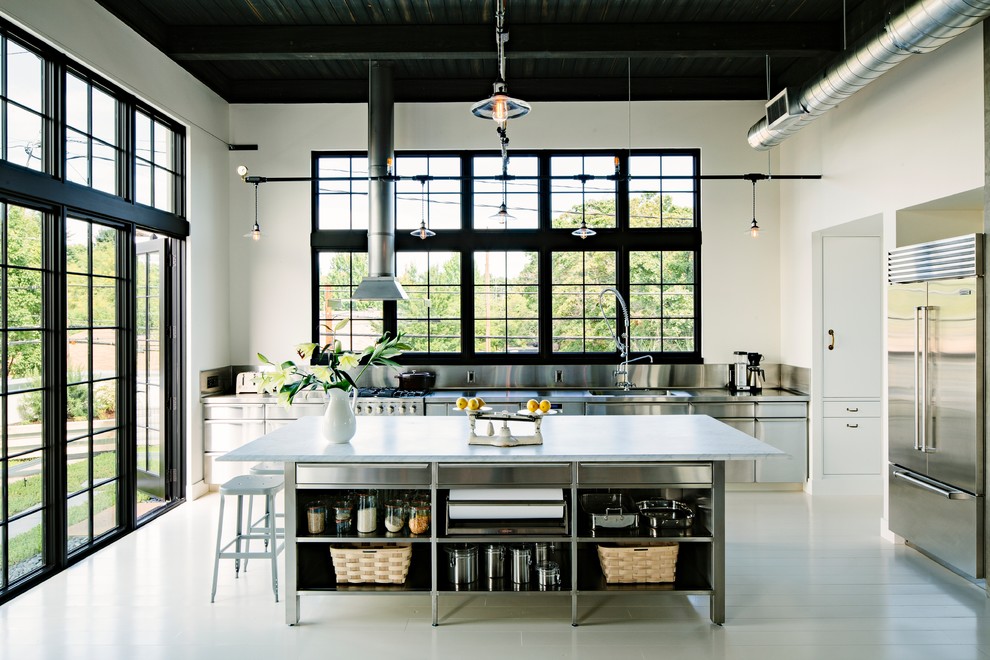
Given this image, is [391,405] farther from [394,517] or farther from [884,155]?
[884,155]

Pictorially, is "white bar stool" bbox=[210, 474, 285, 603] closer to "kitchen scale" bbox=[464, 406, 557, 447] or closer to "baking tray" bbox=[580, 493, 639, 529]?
"kitchen scale" bbox=[464, 406, 557, 447]

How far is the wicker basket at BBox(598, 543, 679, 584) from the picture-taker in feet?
11.5

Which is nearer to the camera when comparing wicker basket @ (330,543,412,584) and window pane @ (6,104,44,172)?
wicker basket @ (330,543,412,584)

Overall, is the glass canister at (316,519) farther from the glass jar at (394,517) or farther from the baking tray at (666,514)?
the baking tray at (666,514)

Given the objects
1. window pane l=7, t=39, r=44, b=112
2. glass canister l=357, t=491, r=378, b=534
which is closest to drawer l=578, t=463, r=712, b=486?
glass canister l=357, t=491, r=378, b=534

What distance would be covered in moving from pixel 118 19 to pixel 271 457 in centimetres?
374

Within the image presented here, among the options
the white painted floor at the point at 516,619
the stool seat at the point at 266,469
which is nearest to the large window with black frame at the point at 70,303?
the white painted floor at the point at 516,619

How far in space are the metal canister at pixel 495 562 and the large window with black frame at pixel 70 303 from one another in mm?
2805

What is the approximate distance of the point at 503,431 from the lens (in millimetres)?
3533

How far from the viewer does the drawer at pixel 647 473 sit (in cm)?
339

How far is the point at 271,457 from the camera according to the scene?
325cm

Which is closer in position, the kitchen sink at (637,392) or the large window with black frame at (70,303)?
the large window with black frame at (70,303)

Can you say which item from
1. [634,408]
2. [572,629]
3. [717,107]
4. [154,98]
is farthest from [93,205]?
[717,107]

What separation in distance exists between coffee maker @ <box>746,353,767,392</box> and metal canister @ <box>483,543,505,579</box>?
3816 mm
